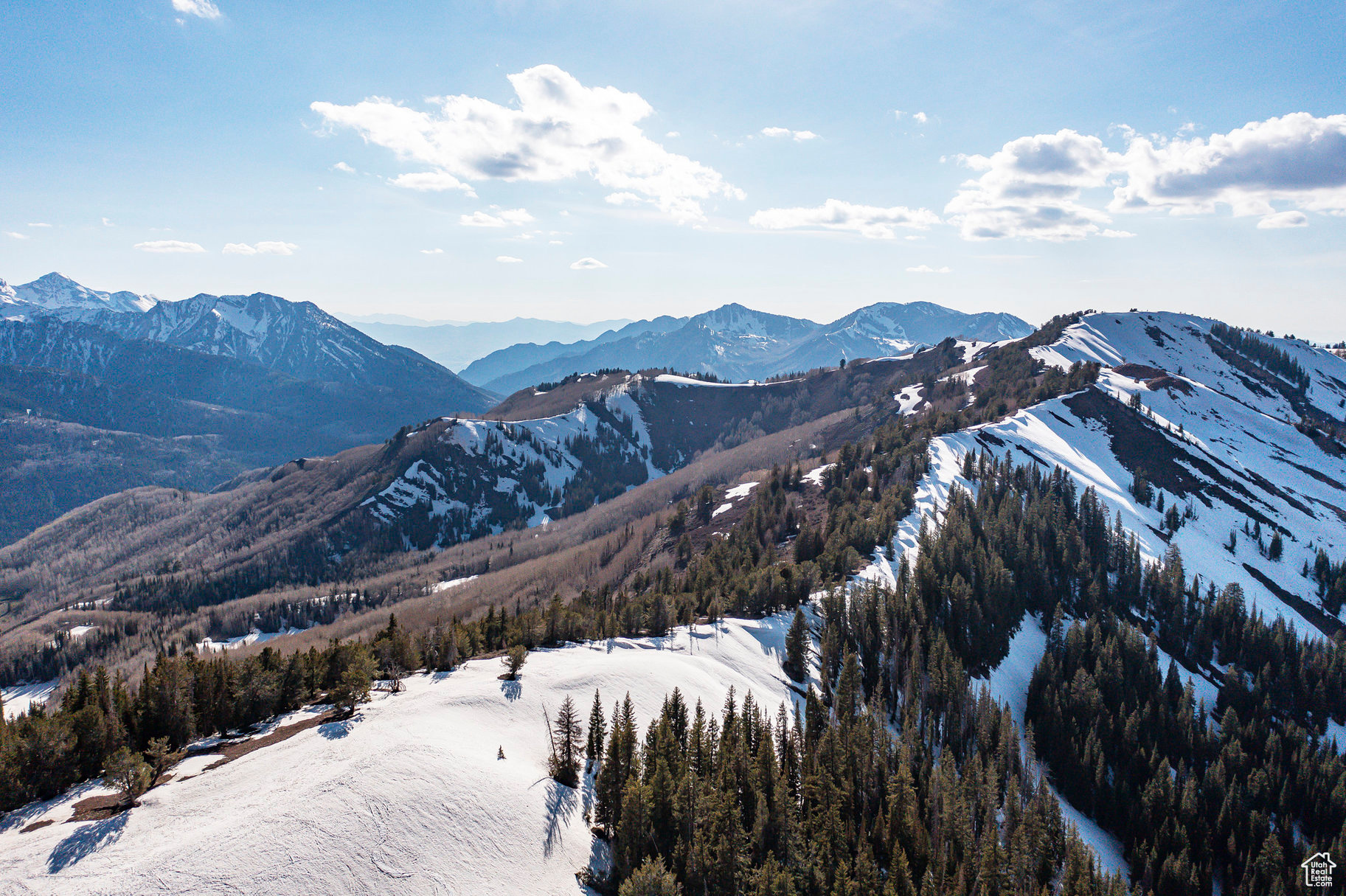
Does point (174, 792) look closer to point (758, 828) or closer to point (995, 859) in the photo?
point (758, 828)

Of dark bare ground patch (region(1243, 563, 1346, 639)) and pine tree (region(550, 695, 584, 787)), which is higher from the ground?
pine tree (region(550, 695, 584, 787))

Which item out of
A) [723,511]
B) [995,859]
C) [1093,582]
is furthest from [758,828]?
[723,511]

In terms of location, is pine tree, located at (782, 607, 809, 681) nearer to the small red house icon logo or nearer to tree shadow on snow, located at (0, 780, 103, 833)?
the small red house icon logo

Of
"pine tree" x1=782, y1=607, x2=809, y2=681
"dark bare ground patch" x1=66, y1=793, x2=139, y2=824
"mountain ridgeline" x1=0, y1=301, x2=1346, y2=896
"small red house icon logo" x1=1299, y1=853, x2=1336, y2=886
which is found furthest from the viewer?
"pine tree" x1=782, y1=607, x2=809, y2=681

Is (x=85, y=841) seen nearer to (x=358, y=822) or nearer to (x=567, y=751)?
(x=358, y=822)

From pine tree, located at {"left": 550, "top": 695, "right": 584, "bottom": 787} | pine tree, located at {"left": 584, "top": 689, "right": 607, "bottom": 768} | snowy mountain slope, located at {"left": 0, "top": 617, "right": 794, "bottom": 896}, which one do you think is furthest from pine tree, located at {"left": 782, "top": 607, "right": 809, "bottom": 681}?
pine tree, located at {"left": 550, "top": 695, "right": 584, "bottom": 787}

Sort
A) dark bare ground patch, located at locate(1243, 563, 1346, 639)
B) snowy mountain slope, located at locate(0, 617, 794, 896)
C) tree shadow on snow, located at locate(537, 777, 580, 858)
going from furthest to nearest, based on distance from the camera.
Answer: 1. dark bare ground patch, located at locate(1243, 563, 1346, 639)
2. tree shadow on snow, located at locate(537, 777, 580, 858)
3. snowy mountain slope, located at locate(0, 617, 794, 896)

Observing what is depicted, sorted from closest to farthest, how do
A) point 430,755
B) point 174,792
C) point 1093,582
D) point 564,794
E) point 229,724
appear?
point 174,792
point 430,755
point 564,794
point 229,724
point 1093,582
